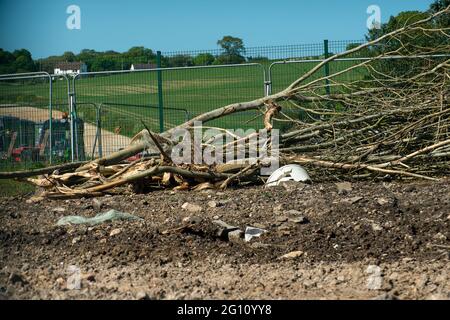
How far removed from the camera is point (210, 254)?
5922mm

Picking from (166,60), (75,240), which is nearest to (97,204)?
(75,240)

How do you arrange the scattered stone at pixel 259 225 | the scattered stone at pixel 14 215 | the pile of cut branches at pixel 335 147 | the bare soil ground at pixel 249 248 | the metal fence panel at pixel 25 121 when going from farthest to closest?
the metal fence panel at pixel 25 121 → the pile of cut branches at pixel 335 147 → the scattered stone at pixel 14 215 → the scattered stone at pixel 259 225 → the bare soil ground at pixel 249 248

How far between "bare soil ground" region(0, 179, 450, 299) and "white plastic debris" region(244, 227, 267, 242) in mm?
58

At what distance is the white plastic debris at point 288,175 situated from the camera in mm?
8617

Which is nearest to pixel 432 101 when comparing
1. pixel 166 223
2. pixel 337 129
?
pixel 337 129

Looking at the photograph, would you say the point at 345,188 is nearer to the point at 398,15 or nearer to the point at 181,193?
the point at 181,193

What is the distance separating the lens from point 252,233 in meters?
6.38

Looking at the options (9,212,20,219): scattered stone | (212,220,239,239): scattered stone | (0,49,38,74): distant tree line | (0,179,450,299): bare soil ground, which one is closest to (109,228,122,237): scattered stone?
(0,179,450,299): bare soil ground

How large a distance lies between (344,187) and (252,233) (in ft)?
6.78

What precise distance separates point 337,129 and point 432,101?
1.16 meters

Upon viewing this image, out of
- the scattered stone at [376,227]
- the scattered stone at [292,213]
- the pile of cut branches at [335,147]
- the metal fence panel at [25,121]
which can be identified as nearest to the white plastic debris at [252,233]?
the scattered stone at [292,213]

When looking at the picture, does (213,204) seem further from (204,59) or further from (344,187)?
(204,59)

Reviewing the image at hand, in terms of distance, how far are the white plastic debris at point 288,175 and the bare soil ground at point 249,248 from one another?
0.42 metres

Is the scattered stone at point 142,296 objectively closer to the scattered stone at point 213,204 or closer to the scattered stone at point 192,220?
the scattered stone at point 192,220
